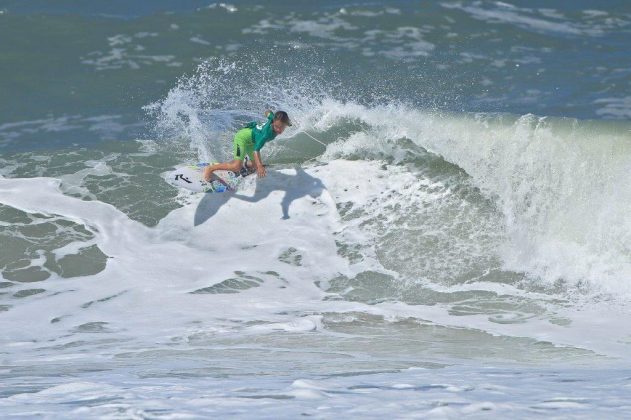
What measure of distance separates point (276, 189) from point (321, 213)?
2.68 feet

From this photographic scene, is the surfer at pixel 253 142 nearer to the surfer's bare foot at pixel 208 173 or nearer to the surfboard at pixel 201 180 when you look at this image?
the surfer's bare foot at pixel 208 173

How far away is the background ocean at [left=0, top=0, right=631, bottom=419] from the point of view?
6.51m

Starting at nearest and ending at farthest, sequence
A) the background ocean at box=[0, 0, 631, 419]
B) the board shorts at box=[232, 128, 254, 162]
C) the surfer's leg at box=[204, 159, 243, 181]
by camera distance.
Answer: the background ocean at box=[0, 0, 631, 419], the board shorts at box=[232, 128, 254, 162], the surfer's leg at box=[204, 159, 243, 181]

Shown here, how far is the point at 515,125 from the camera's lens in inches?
468

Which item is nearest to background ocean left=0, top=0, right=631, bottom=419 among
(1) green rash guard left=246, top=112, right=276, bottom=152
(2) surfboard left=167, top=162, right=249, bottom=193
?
(2) surfboard left=167, top=162, right=249, bottom=193

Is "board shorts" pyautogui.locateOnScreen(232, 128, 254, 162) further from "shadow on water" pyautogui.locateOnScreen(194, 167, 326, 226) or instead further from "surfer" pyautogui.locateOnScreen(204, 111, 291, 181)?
"shadow on water" pyautogui.locateOnScreen(194, 167, 326, 226)

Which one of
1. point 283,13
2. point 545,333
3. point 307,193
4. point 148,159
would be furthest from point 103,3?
point 545,333

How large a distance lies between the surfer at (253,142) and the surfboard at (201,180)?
17 centimetres

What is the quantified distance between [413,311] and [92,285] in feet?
11.4

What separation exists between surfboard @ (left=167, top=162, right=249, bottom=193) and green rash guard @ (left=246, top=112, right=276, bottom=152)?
2.09 feet

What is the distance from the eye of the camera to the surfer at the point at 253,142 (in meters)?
11.2

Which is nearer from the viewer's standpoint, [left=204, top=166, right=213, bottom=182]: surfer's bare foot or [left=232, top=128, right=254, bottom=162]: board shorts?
[left=232, top=128, right=254, bottom=162]: board shorts

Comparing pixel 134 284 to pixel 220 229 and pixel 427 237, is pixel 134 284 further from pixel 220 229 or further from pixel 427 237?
pixel 427 237

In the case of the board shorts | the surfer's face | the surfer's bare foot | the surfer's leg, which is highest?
the surfer's face
